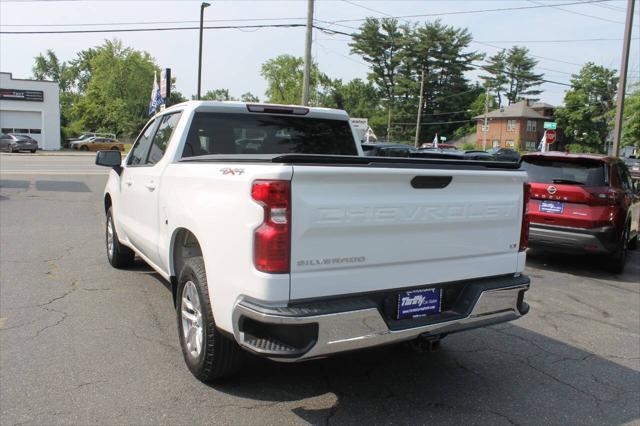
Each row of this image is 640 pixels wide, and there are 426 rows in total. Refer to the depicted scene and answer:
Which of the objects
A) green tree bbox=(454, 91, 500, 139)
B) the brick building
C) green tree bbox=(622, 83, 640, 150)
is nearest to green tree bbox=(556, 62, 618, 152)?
the brick building

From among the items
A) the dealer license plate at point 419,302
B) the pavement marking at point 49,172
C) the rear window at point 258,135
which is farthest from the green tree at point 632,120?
the dealer license plate at point 419,302

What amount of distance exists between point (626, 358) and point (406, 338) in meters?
2.61

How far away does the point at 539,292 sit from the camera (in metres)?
6.76

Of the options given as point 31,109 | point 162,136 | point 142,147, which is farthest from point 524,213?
point 31,109

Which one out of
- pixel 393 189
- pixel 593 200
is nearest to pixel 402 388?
pixel 393 189

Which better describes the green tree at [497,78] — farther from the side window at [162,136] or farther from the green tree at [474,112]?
the side window at [162,136]

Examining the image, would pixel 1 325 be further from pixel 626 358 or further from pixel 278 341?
pixel 626 358

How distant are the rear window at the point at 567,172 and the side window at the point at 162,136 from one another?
5482 millimetres

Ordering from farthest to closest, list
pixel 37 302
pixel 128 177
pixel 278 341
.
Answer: pixel 128 177
pixel 37 302
pixel 278 341

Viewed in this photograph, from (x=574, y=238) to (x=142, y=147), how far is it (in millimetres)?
5890

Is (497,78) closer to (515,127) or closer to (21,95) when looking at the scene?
(515,127)

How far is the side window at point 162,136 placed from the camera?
195 inches

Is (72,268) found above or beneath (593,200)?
beneath

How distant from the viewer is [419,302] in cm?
335
